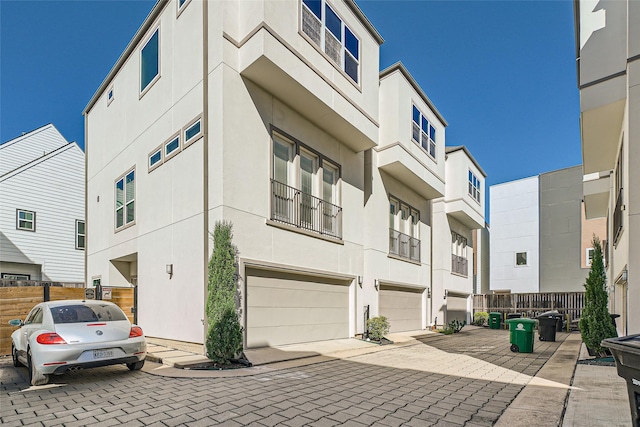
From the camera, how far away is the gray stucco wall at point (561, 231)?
2775 cm

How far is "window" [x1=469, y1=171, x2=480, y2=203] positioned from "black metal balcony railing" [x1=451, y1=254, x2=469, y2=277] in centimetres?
374

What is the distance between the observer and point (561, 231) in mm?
28359

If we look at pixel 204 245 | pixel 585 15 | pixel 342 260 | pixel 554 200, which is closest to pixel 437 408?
pixel 204 245

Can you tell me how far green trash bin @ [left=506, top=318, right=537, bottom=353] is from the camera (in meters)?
10.8

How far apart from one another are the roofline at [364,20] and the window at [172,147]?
21.9ft

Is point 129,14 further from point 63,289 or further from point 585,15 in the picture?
point 585,15

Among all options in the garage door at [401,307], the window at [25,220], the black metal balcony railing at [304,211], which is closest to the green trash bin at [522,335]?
the garage door at [401,307]

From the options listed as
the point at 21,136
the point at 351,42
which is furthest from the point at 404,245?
the point at 21,136

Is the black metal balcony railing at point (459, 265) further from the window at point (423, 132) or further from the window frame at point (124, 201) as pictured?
the window frame at point (124, 201)

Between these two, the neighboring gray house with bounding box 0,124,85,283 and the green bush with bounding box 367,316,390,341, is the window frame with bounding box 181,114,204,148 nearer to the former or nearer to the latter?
the green bush with bounding box 367,316,390,341

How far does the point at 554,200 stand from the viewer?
28.9 meters

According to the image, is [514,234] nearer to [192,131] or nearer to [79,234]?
[192,131]

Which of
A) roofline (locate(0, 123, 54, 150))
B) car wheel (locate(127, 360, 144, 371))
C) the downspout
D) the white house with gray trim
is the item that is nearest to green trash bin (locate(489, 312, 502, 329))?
the white house with gray trim

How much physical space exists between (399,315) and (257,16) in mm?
11961
